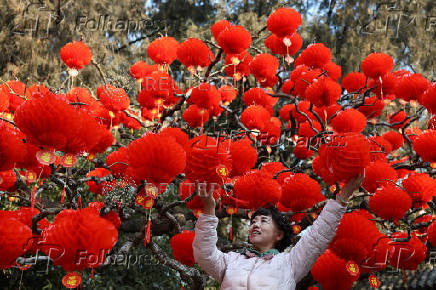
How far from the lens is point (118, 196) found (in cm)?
238

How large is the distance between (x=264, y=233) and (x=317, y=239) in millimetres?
324

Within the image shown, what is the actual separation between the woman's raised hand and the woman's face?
324 millimetres

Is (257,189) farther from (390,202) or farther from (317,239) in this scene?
(390,202)

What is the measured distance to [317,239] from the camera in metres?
1.61

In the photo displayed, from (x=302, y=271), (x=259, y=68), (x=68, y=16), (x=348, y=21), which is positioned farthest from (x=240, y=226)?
(x=302, y=271)

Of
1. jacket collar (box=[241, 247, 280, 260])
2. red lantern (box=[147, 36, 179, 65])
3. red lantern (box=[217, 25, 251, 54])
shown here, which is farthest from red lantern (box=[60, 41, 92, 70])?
jacket collar (box=[241, 247, 280, 260])

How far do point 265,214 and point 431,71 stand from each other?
15.0ft

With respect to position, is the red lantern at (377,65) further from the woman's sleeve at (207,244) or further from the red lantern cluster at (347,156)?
the woman's sleeve at (207,244)

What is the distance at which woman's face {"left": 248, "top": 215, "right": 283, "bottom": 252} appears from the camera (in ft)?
6.07

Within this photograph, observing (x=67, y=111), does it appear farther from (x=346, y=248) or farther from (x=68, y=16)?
(x=68, y=16)

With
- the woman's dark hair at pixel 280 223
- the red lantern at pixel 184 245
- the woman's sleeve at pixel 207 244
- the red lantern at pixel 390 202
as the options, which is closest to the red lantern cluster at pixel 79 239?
the woman's sleeve at pixel 207 244

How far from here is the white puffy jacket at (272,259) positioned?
1.59 meters

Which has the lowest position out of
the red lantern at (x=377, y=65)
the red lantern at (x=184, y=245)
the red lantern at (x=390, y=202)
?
the red lantern at (x=184, y=245)

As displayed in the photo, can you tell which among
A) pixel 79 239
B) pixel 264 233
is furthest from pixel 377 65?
pixel 79 239
